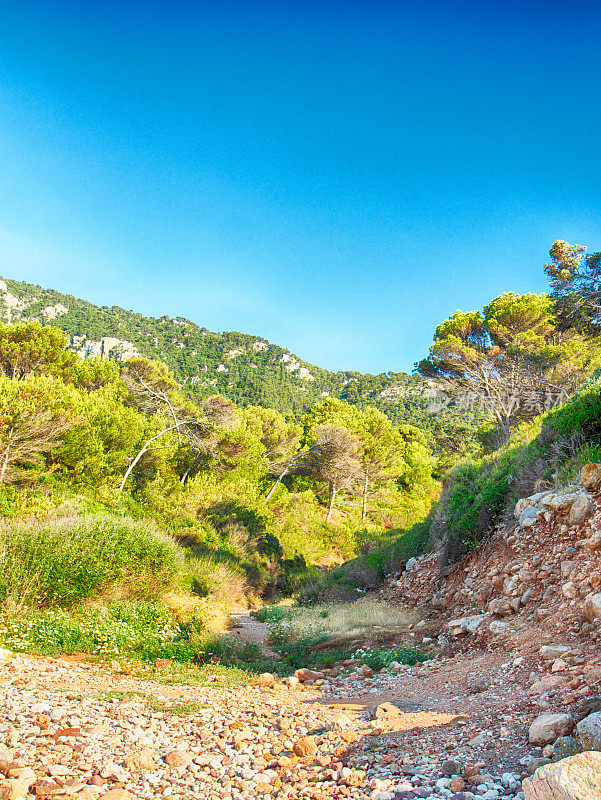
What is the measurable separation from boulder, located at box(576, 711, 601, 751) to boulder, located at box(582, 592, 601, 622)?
216 centimetres

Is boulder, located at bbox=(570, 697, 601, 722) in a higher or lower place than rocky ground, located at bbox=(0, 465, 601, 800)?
higher

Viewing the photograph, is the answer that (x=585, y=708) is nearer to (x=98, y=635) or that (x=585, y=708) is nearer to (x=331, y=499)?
(x=98, y=635)

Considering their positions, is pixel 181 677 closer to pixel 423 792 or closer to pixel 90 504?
pixel 423 792

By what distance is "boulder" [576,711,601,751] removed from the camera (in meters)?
2.38

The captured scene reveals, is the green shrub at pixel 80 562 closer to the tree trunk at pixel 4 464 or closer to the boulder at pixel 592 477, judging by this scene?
the tree trunk at pixel 4 464

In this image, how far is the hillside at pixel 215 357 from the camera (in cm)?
7225

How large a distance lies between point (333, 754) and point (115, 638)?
5143 mm

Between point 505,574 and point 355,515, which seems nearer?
point 505,574

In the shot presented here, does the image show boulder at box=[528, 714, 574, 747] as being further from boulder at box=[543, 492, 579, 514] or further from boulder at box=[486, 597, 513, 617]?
boulder at box=[543, 492, 579, 514]

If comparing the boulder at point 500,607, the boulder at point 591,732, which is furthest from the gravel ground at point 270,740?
the boulder at point 500,607

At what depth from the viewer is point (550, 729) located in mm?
2795

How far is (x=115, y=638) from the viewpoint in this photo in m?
7.09

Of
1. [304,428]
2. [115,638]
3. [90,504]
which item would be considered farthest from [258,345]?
[115,638]

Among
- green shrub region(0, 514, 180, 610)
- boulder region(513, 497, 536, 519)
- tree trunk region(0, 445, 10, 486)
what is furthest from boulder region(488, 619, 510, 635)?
tree trunk region(0, 445, 10, 486)
